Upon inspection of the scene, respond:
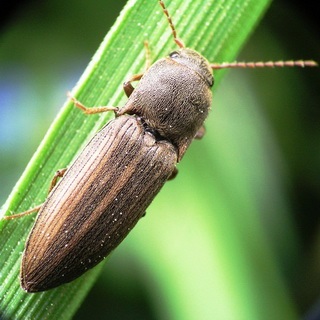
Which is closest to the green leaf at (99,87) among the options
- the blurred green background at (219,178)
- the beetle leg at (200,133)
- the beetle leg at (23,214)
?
the beetle leg at (23,214)

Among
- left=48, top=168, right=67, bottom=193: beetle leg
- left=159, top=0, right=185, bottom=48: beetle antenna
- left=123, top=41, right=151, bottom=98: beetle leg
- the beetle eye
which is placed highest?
left=159, top=0, right=185, bottom=48: beetle antenna

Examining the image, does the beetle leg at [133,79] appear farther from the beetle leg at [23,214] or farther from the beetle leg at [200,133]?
the beetle leg at [23,214]

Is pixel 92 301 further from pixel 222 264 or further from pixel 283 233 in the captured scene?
pixel 283 233

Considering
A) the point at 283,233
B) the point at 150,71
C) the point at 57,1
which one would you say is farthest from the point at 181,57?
the point at 283,233

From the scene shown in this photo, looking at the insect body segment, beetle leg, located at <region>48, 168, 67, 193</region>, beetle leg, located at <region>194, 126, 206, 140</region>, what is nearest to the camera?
the insect body segment

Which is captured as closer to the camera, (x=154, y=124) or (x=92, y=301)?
(x=154, y=124)

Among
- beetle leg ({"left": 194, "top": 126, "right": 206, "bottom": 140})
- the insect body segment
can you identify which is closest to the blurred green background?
beetle leg ({"left": 194, "top": 126, "right": 206, "bottom": 140})

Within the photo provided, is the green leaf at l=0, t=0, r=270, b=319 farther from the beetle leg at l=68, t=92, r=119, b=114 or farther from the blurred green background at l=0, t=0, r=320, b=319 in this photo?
the blurred green background at l=0, t=0, r=320, b=319
